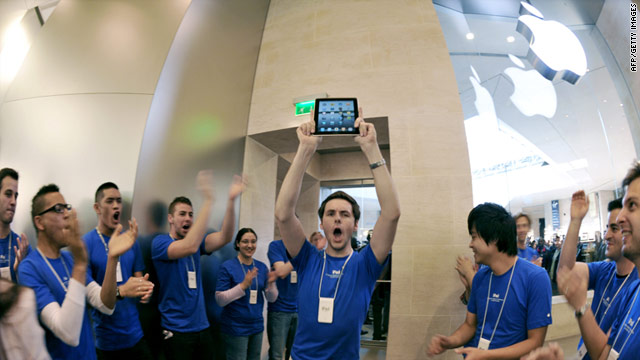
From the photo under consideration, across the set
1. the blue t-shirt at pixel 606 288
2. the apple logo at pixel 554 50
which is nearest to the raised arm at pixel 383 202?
the blue t-shirt at pixel 606 288

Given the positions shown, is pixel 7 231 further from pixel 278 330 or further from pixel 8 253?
pixel 278 330

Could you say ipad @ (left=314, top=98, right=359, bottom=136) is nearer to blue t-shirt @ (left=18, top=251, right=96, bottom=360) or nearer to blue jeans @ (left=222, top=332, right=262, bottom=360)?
blue t-shirt @ (left=18, top=251, right=96, bottom=360)

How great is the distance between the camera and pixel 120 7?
114 inches

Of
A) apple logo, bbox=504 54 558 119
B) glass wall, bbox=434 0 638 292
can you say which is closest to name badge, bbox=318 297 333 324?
→ glass wall, bbox=434 0 638 292

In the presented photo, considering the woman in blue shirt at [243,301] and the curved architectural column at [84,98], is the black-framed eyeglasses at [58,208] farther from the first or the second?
the woman in blue shirt at [243,301]

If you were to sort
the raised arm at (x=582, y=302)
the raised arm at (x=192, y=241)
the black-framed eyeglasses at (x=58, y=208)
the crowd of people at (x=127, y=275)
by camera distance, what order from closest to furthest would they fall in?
1. the raised arm at (x=582, y=302)
2. the crowd of people at (x=127, y=275)
3. the black-framed eyeglasses at (x=58, y=208)
4. the raised arm at (x=192, y=241)

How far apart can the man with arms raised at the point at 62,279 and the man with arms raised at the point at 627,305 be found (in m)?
1.97

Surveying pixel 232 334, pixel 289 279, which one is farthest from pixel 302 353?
pixel 289 279

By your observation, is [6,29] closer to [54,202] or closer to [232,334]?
[54,202]

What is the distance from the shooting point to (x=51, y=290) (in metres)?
1.42

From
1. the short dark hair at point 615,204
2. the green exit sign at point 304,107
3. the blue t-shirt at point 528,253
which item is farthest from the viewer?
the green exit sign at point 304,107

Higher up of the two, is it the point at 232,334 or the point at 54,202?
the point at 54,202

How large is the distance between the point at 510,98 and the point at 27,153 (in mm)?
4875

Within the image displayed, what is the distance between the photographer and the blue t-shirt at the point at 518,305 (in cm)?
150
